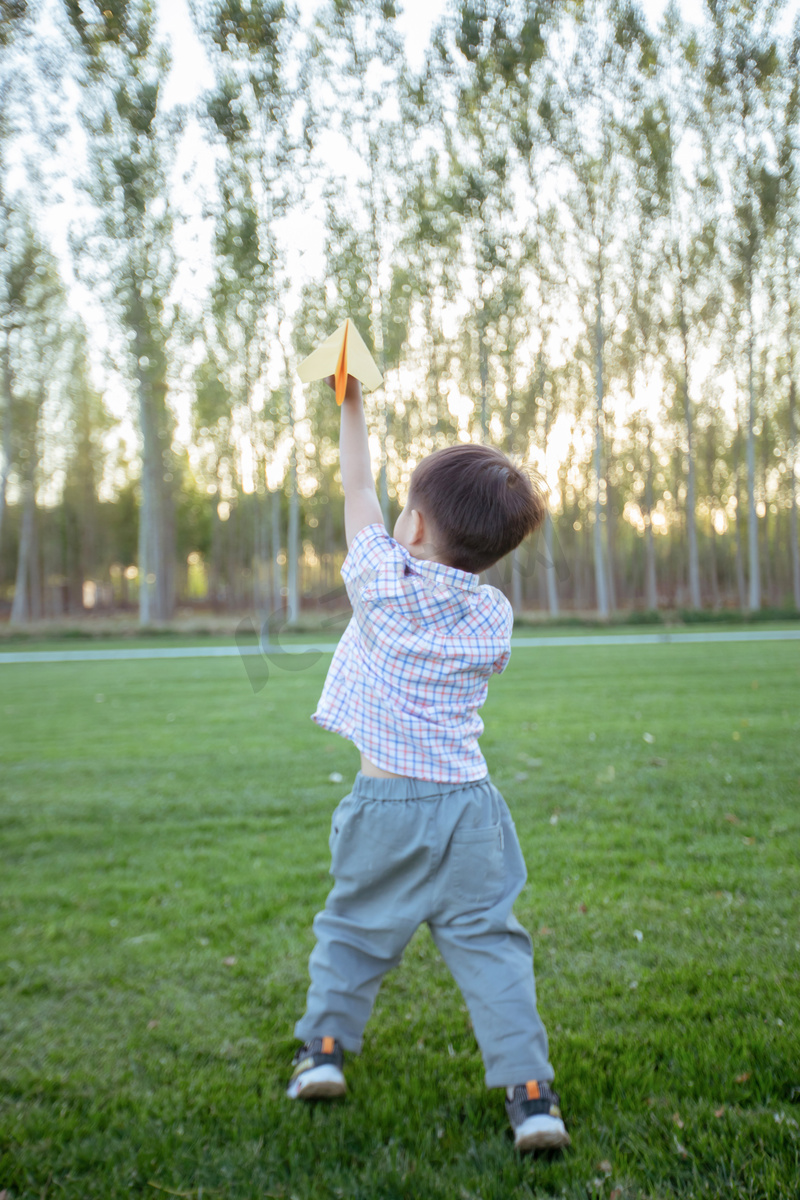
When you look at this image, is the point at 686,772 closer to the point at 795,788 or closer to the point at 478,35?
the point at 795,788

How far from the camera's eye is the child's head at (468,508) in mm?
1734

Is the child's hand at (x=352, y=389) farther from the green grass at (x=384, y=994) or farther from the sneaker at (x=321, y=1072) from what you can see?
the green grass at (x=384, y=994)

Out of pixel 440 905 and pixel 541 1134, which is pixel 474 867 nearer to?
pixel 440 905

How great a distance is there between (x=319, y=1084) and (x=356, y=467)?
1454 mm

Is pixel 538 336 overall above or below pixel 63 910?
above

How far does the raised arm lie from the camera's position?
1.79m

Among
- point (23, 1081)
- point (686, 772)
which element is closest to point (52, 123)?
point (23, 1081)

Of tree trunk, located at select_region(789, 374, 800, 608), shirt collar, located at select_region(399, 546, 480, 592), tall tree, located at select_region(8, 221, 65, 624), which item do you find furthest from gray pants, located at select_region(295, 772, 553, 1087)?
tree trunk, located at select_region(789, 374, 800, 608)

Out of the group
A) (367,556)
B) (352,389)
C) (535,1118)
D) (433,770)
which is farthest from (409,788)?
(352,389)

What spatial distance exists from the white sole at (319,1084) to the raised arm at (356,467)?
1.25m

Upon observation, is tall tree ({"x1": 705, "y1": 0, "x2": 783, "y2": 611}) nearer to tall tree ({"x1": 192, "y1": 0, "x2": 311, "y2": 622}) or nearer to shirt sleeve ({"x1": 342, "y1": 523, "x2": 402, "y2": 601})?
tall tree ({"x1": 192, "y1": 0, "x2": 311, "y2": 622})

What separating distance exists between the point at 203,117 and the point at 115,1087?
99.8 inches

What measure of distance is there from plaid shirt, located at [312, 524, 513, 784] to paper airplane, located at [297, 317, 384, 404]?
0.33m

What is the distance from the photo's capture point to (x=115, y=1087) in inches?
78.6
